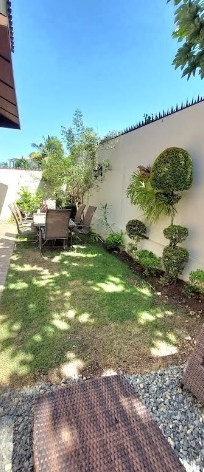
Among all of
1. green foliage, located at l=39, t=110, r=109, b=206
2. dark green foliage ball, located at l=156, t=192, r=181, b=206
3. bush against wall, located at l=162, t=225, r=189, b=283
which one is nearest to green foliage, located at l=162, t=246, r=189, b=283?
bush against wall, located at l=162, t=225, r=189, b=283

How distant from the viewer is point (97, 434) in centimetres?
163

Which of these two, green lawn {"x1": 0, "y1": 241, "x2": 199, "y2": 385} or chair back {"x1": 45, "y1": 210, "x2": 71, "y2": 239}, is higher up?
chair back {"x1": 45, "y1": 210, "x2": 71, "y2": 239}

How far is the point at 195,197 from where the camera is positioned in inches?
213

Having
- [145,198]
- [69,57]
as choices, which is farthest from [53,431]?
[69,57]

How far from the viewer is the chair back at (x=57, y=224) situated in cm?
699

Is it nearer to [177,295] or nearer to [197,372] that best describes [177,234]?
[177,295]

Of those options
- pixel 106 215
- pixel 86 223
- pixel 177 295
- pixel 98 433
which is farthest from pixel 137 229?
pixel 98 433

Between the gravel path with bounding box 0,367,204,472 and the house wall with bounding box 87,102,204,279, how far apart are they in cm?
314

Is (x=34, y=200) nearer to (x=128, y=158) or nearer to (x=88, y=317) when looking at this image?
(x=128, y=158)

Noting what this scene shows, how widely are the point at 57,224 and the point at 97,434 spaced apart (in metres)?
6.01

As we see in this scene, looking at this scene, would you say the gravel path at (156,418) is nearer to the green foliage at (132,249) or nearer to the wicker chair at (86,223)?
the green foliage at (132,249)

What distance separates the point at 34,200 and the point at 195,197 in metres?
8.35

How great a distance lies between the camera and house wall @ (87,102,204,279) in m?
5.34

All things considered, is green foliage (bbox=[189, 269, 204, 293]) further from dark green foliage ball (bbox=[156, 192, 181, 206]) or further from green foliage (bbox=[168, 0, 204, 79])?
green foliage (bbox=[168, 0, 204, 79])
